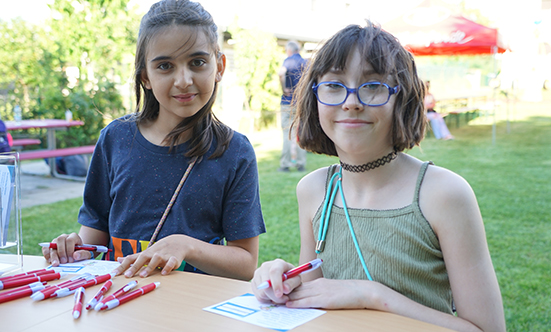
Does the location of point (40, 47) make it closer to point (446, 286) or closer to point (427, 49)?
point (427, 49)

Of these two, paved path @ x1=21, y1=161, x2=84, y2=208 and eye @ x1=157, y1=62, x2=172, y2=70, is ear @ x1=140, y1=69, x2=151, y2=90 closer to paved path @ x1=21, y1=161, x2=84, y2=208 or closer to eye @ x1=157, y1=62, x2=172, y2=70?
eye @ x1=157, y1=62, x2=172, y2=70

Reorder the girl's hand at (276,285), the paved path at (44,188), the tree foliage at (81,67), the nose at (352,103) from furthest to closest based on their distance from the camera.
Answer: the tree foliage at (81,67) → the paved path at (44,188) → the nose at (352,103) → the girl's hand at (276,285)

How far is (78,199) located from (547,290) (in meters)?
5.42

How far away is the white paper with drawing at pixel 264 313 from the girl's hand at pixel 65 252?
0.68 meters

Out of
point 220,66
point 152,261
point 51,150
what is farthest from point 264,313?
point 51,150

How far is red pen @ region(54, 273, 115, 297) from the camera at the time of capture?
51.0 inches

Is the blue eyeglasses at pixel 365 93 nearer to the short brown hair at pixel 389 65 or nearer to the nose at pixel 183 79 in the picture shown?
the short brown hair at pixel 389 65

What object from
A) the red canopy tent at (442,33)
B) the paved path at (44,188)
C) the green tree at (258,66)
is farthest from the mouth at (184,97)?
the green tree at (258,66)

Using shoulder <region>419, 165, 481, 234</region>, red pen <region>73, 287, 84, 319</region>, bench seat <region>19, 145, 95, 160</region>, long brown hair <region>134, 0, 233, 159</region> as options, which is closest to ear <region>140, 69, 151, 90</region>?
long brown hair <region>134, 0, 233, 159</region>

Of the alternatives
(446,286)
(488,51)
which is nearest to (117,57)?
(488,51)

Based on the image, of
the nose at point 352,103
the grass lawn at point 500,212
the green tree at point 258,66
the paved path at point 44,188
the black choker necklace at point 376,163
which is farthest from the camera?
the green tree at point 258,66

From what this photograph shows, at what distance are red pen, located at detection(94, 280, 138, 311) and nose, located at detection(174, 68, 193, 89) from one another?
0.73 meters

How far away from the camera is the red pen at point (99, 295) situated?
121 centimetres

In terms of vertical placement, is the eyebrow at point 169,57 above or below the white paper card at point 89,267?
above
